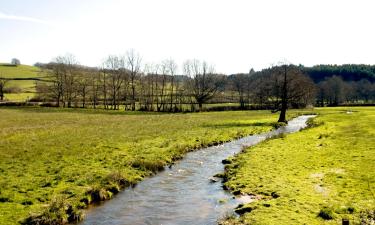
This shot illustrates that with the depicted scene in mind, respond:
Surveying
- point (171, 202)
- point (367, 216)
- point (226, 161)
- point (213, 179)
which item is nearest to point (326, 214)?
point (367, 216)

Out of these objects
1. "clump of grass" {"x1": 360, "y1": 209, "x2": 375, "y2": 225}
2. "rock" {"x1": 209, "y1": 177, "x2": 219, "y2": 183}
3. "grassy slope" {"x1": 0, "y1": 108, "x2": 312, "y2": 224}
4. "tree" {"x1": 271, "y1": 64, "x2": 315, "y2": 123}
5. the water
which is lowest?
the water

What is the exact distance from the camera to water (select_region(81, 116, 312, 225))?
18312mm

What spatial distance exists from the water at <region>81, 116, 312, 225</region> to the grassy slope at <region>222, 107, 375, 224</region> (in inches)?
61.4

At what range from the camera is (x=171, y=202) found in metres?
21.0

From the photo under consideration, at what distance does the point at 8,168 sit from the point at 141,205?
1266 centimetres

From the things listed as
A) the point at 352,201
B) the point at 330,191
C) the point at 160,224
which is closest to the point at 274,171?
the point at 330,191

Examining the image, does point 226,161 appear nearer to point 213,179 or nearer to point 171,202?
point 213,179

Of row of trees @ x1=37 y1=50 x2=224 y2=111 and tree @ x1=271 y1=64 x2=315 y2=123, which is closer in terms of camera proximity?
tree @ x1=271 y1=64 x2=315 y2=123

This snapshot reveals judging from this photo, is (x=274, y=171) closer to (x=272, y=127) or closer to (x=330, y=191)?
(x=330, y=191)

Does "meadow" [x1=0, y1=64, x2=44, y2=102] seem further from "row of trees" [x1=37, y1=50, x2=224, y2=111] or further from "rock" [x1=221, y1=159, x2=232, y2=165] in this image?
"rock" [x1=221, y1=159, x2=232, y2=165]

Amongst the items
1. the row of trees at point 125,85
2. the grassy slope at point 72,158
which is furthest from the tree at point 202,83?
the grassy slope at point 72,158

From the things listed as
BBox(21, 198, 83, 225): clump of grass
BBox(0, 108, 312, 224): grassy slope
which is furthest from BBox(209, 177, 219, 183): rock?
BBox(21, 198, 83, 225): clump of grass

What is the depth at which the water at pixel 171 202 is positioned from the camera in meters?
18.3

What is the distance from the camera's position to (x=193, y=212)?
760 inches
